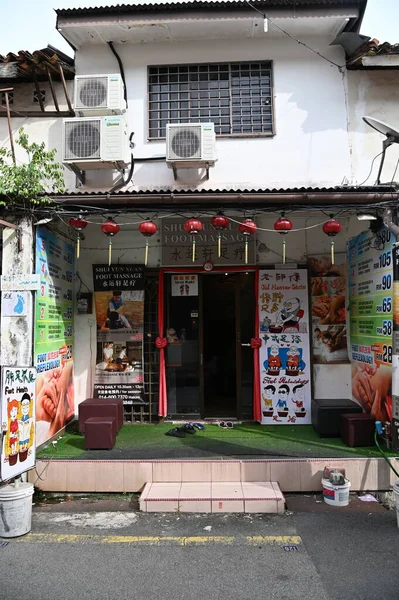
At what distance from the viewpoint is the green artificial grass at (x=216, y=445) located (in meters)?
6.26

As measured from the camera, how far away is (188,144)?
7.37m

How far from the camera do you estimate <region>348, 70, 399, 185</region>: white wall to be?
785 centimetres

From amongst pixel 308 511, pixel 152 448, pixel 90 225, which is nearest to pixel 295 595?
pixel 308 511

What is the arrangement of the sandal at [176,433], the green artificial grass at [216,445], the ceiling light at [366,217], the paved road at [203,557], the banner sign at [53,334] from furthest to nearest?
the sandal at [176,433]
the banner sign at [53,334]
the ceiling light at [366,217]
the green artificial grass at [216,445]
the paved road at [203,557]

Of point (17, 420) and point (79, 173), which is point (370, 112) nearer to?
point (79, 173)

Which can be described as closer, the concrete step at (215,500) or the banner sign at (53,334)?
the concrete step at (215,500)

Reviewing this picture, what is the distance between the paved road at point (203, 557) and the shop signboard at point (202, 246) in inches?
183

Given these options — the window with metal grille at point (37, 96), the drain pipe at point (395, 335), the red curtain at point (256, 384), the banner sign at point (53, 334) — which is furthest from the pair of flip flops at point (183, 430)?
the window with metal grille at point (37, 96)

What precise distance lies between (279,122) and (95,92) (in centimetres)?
357

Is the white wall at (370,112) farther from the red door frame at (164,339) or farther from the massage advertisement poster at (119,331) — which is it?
the massage advertisement poster at (119,331)

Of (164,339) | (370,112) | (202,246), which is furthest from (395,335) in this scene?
(370,112)

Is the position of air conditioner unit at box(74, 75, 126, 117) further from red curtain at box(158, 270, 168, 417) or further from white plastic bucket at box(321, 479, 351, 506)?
white plastic bucket at box(321, 479, 351, 506)

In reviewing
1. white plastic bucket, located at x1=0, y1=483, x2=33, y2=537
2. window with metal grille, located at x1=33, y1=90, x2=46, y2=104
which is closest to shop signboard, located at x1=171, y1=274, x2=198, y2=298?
window with metal grille, located at x1=33, y1=90, x2=46, y2=104

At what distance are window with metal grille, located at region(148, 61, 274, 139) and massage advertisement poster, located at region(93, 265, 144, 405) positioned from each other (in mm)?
2945
